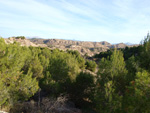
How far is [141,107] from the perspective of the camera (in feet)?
20.7

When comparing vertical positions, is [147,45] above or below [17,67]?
above

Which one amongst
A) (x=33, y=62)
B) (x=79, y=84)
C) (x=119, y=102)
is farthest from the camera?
(x=33, y=62)

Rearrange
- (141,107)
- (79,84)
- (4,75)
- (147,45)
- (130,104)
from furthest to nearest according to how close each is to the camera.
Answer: (79,84) < (147,45) < (4,75) < (130,104) < (141,107)

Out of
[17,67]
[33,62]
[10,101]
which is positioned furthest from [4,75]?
[33,62]

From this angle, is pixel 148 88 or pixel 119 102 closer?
pixel 148 88

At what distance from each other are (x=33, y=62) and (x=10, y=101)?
904 centimetres

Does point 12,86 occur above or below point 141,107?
below

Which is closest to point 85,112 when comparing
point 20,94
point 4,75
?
point 20,94

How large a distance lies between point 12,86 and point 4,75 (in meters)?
1.77

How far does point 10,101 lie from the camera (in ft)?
36.9

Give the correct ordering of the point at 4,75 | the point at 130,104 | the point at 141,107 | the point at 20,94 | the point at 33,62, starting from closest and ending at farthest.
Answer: the point at 141,107 → the point at 130,104 → the point at 4,75 → the point at 20,94 → the point at 33,62

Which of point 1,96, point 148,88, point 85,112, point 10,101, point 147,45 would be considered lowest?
point 85,112

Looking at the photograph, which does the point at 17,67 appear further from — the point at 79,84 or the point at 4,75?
the point at 79,84

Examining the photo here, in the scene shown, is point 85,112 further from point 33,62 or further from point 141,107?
point 33,62
